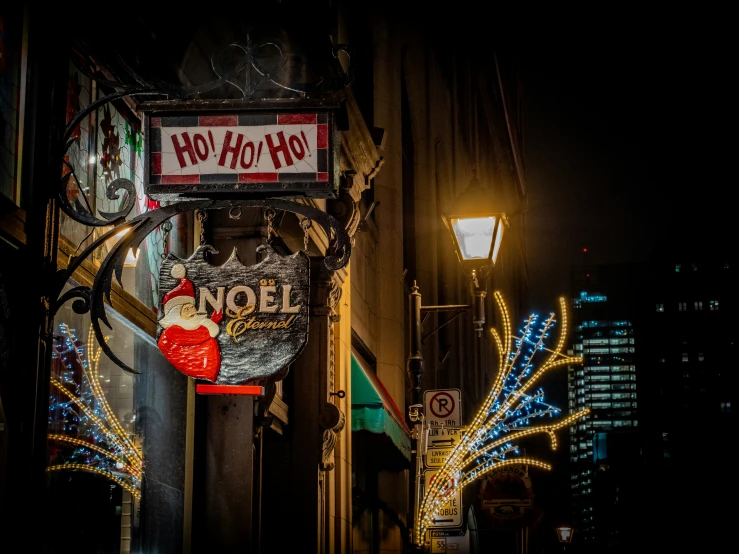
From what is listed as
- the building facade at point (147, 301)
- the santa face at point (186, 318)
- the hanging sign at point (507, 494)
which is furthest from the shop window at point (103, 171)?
the hanging sign at point (507, 494)

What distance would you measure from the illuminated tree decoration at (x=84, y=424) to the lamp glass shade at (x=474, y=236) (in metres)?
6.23

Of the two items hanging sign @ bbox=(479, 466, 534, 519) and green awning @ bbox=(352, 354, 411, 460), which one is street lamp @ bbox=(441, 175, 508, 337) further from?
hanging sign @ bbox=(479, 466, 534, 519)

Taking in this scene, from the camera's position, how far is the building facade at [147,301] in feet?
22.5

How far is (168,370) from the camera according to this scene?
9930mm

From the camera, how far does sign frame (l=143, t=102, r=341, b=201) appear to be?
691cm

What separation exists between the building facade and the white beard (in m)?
0.09

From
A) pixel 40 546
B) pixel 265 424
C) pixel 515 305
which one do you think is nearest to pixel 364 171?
pixel 265 424

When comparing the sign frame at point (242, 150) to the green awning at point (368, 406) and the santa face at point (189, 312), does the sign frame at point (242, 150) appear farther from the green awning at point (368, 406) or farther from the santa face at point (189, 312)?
the green awning at point (368, 406)

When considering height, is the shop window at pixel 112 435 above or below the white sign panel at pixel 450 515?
above

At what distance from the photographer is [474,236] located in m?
14.3

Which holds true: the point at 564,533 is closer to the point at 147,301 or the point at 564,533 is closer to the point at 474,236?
the point at 474,236

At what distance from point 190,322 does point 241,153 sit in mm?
1216

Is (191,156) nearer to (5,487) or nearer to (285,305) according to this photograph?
(285,305)

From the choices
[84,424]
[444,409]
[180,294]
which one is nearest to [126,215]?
[180,294]
